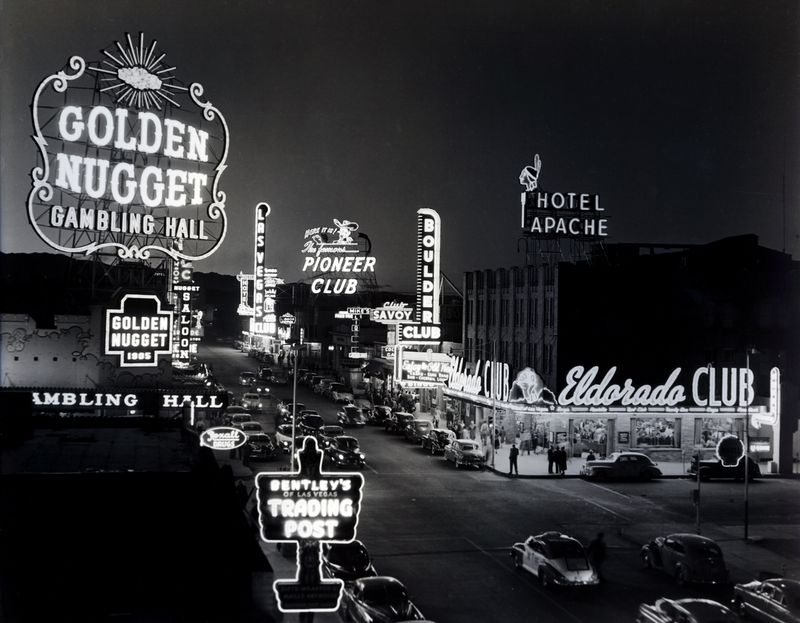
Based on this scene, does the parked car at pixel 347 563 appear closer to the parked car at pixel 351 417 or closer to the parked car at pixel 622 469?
the parked car at pixel 622 469

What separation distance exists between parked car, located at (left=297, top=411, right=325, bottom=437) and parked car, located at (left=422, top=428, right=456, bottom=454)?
268 inches

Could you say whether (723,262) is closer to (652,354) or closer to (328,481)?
(652,354)

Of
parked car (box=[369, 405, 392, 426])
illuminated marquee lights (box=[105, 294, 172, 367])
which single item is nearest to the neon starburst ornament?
illuminated marquee lights (box=[105, 294, 172, 367])

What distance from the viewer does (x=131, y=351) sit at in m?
28.4

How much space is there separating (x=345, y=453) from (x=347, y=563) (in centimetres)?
1832

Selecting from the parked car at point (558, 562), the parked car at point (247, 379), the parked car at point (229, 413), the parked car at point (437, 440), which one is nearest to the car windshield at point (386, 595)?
the parked car at point (558, 562)

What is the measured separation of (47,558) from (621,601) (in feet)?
50.5

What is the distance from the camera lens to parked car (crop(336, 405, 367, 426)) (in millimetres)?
60469

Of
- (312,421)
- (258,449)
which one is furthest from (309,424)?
(258,449)

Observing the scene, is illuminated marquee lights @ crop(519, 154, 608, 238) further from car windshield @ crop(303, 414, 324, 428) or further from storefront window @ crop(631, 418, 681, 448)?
car windshield @ crop(303, 414, 324, 428)

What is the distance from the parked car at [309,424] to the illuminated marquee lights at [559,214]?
62.5ft

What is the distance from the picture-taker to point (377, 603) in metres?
20.3

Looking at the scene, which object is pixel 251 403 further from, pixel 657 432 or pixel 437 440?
pixel 657 432

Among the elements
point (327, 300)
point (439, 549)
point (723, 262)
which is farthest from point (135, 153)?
point (327, 300)
